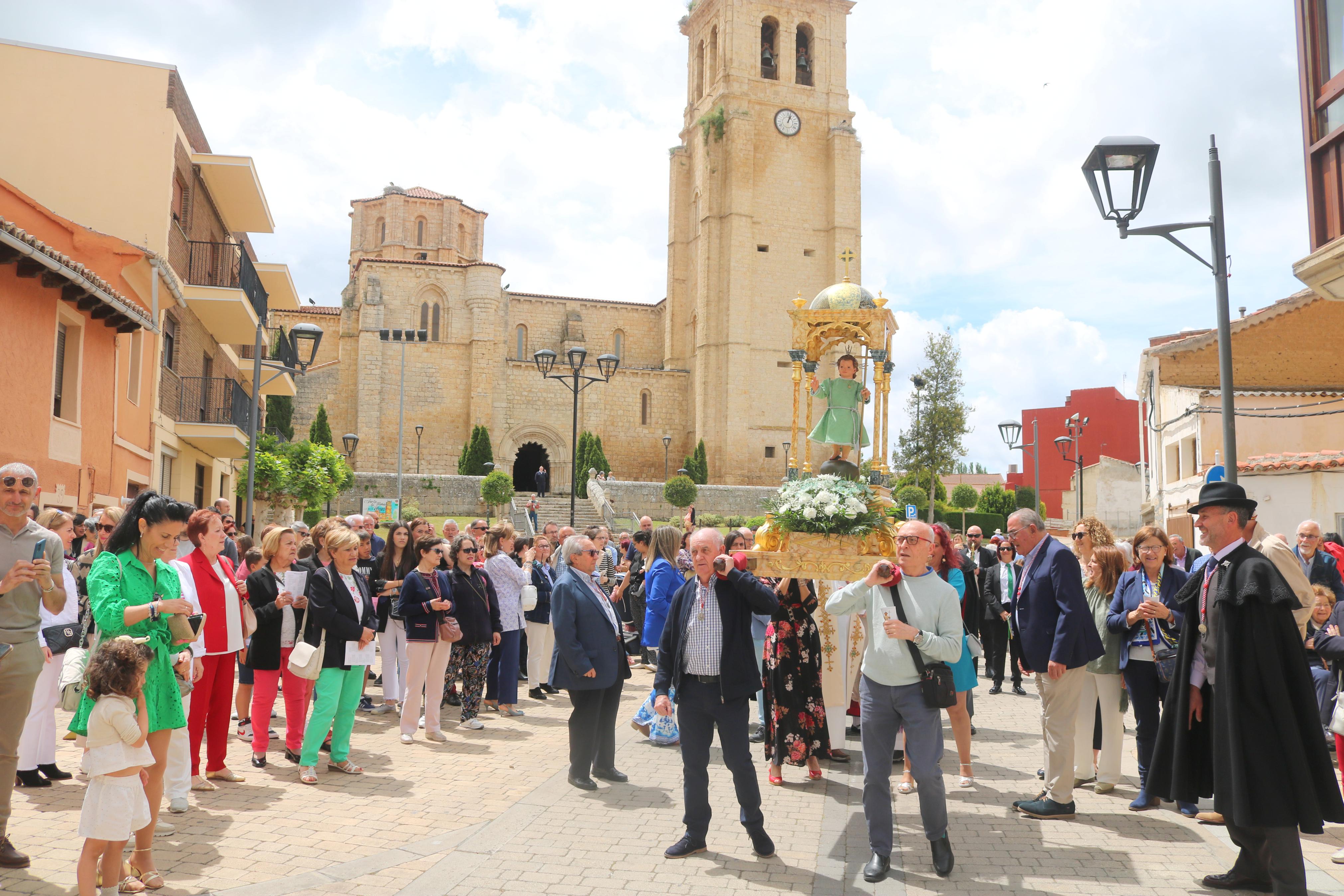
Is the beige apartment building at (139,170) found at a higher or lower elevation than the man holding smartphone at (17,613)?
higher

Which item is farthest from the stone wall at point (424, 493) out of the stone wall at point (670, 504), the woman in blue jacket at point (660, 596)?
the woman in blue jacket at point (660, 596)

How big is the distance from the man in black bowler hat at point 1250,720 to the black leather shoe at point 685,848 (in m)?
2.53

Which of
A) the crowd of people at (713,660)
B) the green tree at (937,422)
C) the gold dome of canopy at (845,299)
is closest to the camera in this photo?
the crowd of people at (713,660)

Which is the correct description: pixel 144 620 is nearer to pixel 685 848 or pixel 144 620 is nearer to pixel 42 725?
pixel 42 725

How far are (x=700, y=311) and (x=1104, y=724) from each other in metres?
42.7

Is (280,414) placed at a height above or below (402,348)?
below

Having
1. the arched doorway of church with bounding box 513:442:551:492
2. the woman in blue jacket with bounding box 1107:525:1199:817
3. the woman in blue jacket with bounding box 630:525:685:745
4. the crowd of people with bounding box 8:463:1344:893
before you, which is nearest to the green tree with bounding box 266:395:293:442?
the arched doorway of church with bounding box 513:442:551:492

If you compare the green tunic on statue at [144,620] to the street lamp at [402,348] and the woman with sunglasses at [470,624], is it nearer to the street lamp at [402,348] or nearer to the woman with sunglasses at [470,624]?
the woman with sunglasses at [470,624]

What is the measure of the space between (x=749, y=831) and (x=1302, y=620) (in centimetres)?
345

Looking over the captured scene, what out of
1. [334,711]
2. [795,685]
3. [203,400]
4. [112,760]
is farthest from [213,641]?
[203,400]

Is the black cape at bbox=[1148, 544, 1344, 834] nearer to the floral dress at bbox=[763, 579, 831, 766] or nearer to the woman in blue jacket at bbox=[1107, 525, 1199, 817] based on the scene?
the woman in blue jacket at bbox=[1107, 525, 1199, 817]

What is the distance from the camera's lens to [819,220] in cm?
4925

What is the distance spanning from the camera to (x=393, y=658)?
9883mm

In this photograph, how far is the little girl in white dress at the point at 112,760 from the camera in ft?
14.3
